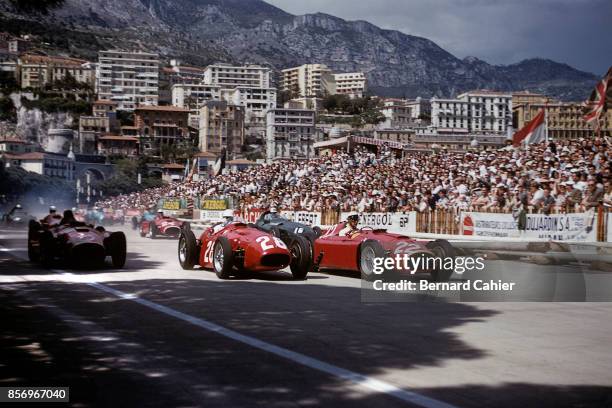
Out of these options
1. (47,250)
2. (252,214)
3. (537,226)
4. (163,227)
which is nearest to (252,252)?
(47,250)

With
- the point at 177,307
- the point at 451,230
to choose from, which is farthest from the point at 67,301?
the point at 451,230

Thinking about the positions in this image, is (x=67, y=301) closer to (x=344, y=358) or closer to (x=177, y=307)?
(x=177, y=307)

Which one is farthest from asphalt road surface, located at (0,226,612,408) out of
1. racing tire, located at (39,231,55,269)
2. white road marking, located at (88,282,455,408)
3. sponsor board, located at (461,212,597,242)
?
sponsor board, located at (461,212,597,242)

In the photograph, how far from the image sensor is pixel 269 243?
47.6 ft

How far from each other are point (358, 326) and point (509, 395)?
332cm

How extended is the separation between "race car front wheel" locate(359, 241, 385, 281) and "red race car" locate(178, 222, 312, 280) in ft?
3.52

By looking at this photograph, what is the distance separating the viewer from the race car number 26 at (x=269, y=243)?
1445 cm

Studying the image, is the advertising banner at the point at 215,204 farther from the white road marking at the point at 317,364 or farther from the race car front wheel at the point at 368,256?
the white road marking at the point at 317,364

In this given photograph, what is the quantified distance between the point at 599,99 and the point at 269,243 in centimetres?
1978

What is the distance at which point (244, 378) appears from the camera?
6211mm

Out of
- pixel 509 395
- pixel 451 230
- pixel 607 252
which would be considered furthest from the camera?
pixel 451 230

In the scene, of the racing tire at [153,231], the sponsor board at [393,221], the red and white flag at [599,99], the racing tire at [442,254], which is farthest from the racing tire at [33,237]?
the red and white flag at [599,99]

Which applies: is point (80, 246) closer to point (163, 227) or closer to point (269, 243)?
point (269, 243)

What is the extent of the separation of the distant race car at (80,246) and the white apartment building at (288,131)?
519ft
